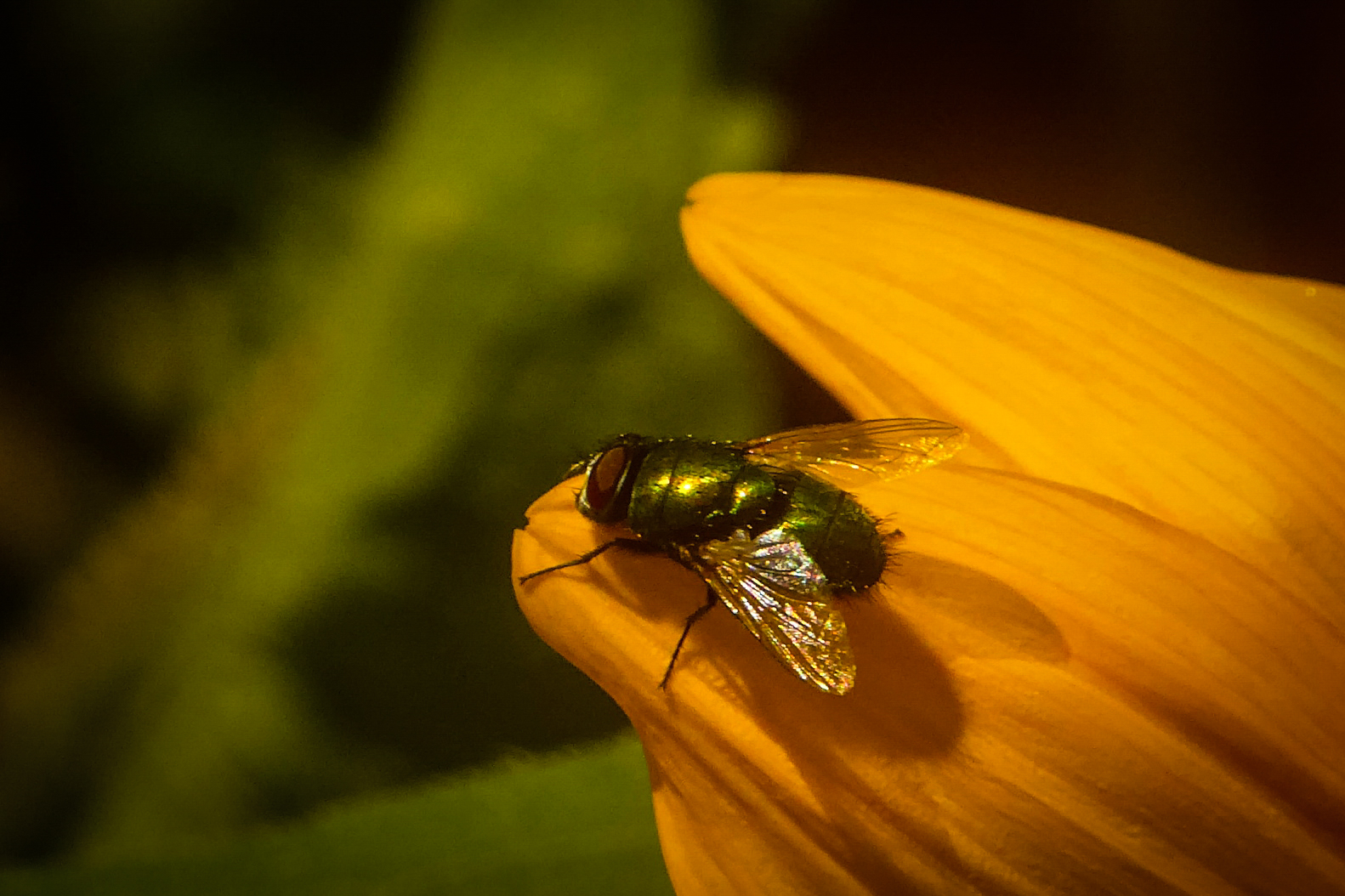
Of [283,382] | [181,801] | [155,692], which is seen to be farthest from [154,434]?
[181,801]

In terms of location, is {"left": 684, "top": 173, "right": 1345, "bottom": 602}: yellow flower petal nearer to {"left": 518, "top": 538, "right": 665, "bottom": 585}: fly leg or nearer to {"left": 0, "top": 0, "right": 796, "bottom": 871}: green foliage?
{"left": 518, "top": 538, "right": 665, "bottom": 585}: fly leg

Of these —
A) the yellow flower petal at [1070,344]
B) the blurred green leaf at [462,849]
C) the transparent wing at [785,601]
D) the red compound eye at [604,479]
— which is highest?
the yellow flower petal at [1070,344]

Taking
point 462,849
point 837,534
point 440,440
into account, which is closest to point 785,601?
point 837,534

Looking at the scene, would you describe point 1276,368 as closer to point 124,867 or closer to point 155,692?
point 124,867

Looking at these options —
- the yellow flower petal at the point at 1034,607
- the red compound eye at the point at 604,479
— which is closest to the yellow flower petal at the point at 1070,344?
the yellow flower petal at the point at 1034,607

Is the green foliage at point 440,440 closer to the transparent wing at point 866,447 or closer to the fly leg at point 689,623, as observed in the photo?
the transparent wing at point 866,447

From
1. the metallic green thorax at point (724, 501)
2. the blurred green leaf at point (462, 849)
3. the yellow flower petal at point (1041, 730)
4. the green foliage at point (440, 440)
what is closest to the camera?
the yellow flower petal at point (1041, 730)

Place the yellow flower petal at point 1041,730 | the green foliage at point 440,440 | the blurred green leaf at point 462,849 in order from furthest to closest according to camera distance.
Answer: the green foliage at point 440,440 < the blurred green leaf at point 462,849 < the yellow flower petal at point 1041,730
